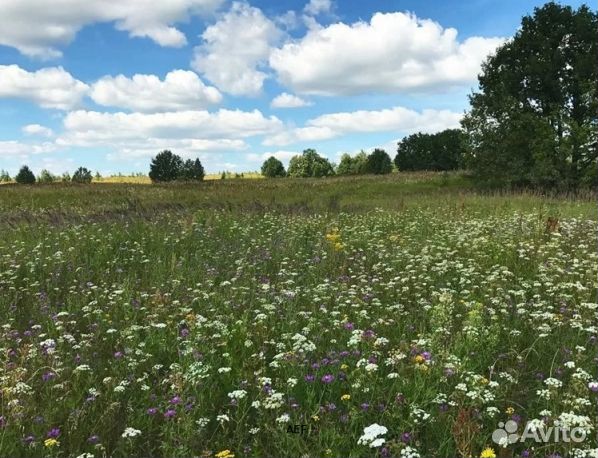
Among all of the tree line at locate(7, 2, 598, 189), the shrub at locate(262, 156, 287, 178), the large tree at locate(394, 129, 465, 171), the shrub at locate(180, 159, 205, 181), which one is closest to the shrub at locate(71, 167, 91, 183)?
the shrub at locate(180, 159, 205, 181)

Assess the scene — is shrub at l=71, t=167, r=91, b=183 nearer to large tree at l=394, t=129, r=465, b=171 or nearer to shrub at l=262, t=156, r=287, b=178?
shrub at l=262, t=156, r=287, b=178

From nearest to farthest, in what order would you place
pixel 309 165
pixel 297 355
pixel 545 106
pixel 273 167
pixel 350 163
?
pixel 297 355 < pixel 545 106 < pixel 350 163 < pixel 309 165 < pixel 273 167

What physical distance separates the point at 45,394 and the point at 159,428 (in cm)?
122

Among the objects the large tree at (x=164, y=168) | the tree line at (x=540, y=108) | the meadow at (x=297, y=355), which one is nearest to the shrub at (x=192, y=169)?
the large tree at (x=164, y=168)

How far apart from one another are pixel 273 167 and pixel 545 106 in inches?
3926

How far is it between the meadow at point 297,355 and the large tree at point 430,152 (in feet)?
287

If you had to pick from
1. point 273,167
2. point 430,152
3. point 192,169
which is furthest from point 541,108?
point 273,167

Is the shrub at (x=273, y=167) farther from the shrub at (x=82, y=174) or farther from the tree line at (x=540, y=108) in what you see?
the tree line at (x=540, y=108)

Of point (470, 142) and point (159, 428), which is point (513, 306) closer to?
point (159, 428)

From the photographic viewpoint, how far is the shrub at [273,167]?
128m

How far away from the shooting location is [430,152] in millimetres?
94812

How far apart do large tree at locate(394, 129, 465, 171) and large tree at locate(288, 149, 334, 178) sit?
25388 millimetres

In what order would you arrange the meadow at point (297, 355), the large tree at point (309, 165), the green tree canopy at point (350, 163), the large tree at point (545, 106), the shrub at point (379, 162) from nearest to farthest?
the meadow at point (297, 355)
the large tree at point (545, 106)
the shrub at point (379, 162)
the green tree canopy at point (350, 163)
the large tree at point (309, 165)

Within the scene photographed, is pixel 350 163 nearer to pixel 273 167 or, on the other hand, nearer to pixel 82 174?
pixel 273 167
